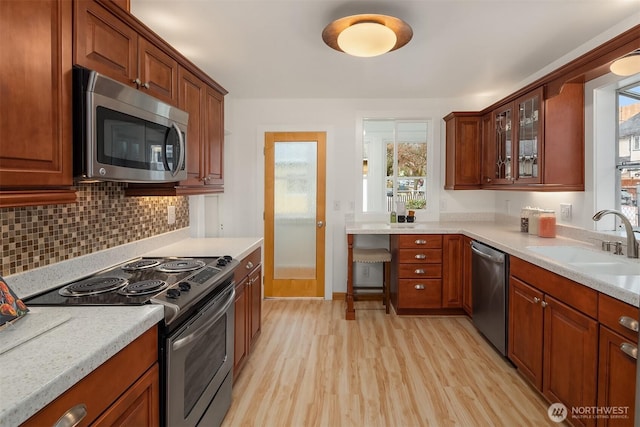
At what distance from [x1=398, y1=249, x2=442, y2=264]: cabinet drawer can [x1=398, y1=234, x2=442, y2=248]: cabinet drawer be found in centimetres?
5

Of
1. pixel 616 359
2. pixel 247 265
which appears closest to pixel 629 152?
pixel 616 359

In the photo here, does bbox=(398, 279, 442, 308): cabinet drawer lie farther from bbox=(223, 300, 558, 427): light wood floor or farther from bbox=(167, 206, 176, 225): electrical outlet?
bbox=(167, 206, 176, 225): electrical outlet

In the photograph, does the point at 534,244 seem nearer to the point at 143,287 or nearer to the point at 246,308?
the point at 246,308

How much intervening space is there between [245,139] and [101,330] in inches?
136

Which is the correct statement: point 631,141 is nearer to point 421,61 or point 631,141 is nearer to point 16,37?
point 421,61

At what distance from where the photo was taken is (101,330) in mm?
1094

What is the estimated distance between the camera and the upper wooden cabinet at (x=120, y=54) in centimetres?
135

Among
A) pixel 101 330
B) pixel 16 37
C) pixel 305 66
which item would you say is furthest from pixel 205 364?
pixel 305 66

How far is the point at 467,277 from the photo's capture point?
348 cm

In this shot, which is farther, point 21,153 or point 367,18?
point 367,18

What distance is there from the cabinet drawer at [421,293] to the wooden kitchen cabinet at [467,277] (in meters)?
0.23

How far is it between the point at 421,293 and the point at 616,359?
6.91 ft

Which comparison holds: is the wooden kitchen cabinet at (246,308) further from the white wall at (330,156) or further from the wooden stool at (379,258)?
the white wall at (330,156)

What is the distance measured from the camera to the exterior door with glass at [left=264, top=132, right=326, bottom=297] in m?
4.27
